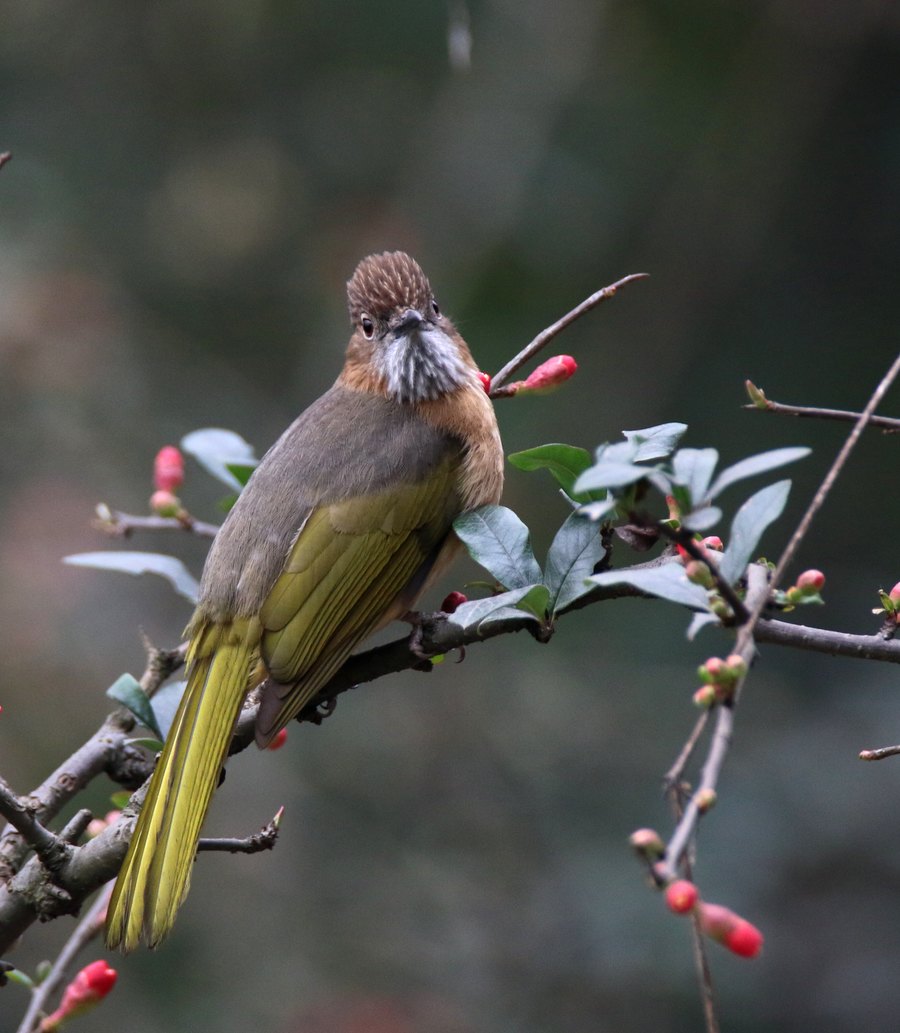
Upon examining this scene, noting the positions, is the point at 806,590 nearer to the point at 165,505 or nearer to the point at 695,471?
the point at 695,471

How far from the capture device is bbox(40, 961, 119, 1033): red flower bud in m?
2.54

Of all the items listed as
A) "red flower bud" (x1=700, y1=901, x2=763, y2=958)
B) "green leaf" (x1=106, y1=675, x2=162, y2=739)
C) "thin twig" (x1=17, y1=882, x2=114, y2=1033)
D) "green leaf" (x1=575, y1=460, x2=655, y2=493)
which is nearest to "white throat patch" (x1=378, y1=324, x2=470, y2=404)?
"green leaf" (x1=106, y1=675, x2=162, y2=739)

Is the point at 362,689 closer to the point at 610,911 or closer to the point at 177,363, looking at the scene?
the point at 610,911

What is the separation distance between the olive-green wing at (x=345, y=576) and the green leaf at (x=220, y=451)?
29 cm

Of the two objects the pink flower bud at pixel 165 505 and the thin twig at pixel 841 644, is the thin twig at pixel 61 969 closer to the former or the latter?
the pink flower bud at pixel 165 505

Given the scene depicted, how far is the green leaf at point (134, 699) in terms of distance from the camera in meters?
2.67

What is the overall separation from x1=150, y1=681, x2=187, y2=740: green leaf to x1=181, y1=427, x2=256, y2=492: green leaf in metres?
0.70

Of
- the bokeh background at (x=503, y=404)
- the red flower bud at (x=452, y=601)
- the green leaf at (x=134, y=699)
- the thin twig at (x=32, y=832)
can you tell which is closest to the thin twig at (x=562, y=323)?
the red flower bud at (x=452, y=601)

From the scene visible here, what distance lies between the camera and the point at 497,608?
90.8 inches

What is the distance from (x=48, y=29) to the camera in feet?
26.6

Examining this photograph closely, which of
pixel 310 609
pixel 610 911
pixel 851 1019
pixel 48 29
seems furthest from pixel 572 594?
pixel 48 29

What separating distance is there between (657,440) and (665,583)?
42 cm

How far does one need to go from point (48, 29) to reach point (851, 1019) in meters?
6.70

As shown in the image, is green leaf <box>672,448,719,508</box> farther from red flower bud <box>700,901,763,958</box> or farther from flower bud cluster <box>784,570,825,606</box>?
red flower bud <box>700,901,763,958</box>
